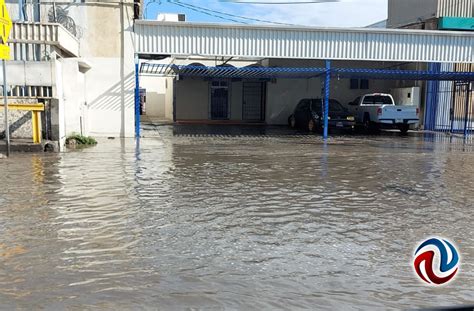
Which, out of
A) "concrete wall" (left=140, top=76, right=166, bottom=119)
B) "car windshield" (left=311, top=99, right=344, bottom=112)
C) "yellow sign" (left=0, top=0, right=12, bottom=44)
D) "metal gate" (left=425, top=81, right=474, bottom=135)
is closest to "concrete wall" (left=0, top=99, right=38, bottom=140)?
"yellow sign" (left=0, top=0, right=12, bottom=44)

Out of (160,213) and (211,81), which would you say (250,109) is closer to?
(211,81)

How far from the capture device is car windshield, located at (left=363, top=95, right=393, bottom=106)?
24.4 metres

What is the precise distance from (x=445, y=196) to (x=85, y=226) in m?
5.80

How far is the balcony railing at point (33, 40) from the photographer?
520 inches

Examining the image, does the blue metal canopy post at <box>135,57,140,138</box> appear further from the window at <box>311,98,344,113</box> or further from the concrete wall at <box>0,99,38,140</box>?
the window at <box>311,98,344,113</box>

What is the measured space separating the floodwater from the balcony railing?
3.75 meters

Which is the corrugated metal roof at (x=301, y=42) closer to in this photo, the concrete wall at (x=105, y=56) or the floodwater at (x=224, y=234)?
the concrete wall at (x=105, y=56)

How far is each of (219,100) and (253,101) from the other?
224 centimetres

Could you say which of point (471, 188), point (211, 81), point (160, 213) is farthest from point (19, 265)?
point (211, 81)

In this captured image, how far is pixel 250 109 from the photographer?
31391mm

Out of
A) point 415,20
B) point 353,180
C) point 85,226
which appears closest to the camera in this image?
point 85,226

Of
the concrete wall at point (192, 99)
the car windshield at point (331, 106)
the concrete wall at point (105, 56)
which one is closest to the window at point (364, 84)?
the car windshield at point (331, 106)

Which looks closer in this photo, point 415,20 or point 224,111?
point 415,20

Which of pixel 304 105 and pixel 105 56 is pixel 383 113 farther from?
pixel 105 56
